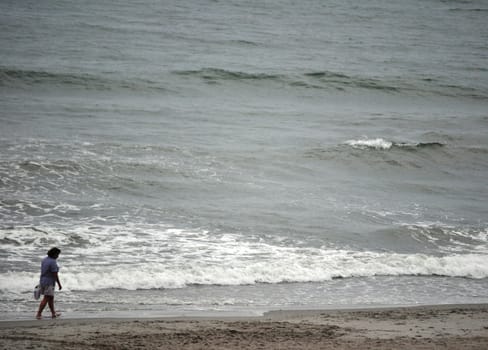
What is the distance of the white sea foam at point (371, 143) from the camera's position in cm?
2349

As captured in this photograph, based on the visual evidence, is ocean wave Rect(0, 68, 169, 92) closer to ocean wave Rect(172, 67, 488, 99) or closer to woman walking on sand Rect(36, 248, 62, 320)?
ocean wave Rect(172, 67, 488, 99)

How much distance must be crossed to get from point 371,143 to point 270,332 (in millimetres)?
15937

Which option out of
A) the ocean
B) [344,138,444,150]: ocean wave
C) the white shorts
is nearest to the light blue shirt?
the white shorts

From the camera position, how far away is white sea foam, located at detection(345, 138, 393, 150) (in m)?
23.5

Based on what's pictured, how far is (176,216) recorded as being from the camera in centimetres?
1572

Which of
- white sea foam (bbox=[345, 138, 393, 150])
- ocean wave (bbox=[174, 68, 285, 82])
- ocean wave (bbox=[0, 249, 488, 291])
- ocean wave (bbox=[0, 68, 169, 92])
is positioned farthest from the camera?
ocean wave (bbox=[174, 68, 285, 82])

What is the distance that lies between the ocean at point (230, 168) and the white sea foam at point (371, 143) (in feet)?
0.38

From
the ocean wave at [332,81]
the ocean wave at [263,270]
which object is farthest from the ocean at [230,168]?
the ocean wave at [332,81]

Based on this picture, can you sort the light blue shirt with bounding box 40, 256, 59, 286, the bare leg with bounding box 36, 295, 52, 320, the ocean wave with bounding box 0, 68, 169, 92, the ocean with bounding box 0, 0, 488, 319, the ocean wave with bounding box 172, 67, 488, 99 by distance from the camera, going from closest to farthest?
the bare leg with bounding box 36, 295, 52, 320, the light blue shirt with bounding box 40, 256, 59, 286, the ocean with bounding box 0, 0, 488, 319, the ocean wave with bounding box 0, 68, 169, 92, the ocean wave with bounding box 172, 67, 488, 99

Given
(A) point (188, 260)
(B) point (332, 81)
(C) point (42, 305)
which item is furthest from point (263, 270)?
(B) point (332, 81)

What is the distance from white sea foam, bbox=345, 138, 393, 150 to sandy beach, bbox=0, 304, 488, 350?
1360cm

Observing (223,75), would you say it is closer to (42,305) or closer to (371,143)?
(371,143)

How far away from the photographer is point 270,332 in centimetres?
888

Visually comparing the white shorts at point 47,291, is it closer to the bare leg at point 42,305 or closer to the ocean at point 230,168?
the bare leg at point 42,305
